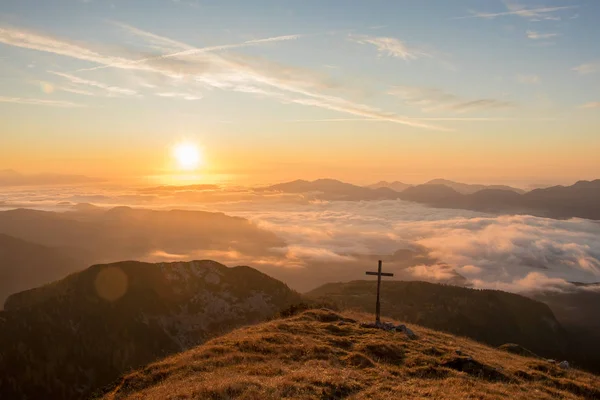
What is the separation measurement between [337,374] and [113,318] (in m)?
117

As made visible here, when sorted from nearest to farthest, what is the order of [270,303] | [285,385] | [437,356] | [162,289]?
[285,385]
[437,356]
[162,289]
[270,303]

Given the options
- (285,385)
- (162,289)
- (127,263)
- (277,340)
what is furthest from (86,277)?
(285,385)

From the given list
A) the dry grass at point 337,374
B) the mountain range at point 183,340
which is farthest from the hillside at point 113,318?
the dry grass at point 337,374

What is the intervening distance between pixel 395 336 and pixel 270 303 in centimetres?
11891

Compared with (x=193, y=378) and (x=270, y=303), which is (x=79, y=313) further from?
(x=193, y=378)

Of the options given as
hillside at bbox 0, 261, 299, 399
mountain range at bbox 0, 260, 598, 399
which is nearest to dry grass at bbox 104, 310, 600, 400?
mountain range at bbox 0, 260, 598, 399

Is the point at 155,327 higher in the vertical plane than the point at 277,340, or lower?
lower

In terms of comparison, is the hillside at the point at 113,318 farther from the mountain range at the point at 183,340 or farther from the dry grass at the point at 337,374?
the dry grass at the point at 337,374

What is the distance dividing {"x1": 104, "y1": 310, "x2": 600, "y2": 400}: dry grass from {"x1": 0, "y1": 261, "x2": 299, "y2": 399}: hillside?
213 ft

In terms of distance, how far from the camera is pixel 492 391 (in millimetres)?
Answer: 19766

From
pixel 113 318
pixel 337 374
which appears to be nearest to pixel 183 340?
pixel 113 318

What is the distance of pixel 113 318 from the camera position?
11844 cm

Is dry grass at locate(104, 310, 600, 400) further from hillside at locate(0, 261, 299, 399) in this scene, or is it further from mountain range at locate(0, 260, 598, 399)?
hillside at locate(0, 261, 299, 399)

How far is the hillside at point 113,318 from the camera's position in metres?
98.9
